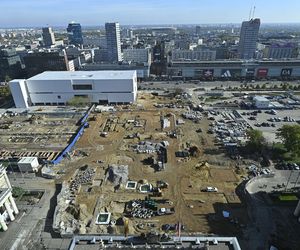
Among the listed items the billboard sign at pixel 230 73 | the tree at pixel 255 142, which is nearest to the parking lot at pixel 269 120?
the tree at pixel 255 142

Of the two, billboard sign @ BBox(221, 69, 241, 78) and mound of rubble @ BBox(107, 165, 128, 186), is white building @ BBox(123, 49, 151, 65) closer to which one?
billboard sign @ BBox(221, 69, 241, 78)

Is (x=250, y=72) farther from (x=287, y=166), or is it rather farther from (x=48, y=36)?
(x=48, y=36)

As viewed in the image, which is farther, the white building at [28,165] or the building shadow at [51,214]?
the white building at [28,165]

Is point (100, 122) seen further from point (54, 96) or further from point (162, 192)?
point (162, 192)

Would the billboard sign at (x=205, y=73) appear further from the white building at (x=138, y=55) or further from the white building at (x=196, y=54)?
the white building at (x=138, y=55)

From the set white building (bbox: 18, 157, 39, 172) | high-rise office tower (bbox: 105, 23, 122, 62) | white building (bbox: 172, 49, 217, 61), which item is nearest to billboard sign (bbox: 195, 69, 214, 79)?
white building (bbox: 172, 49, 217, 61)

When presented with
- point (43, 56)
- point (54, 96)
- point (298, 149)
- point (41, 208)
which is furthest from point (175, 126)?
point (43, 56)
